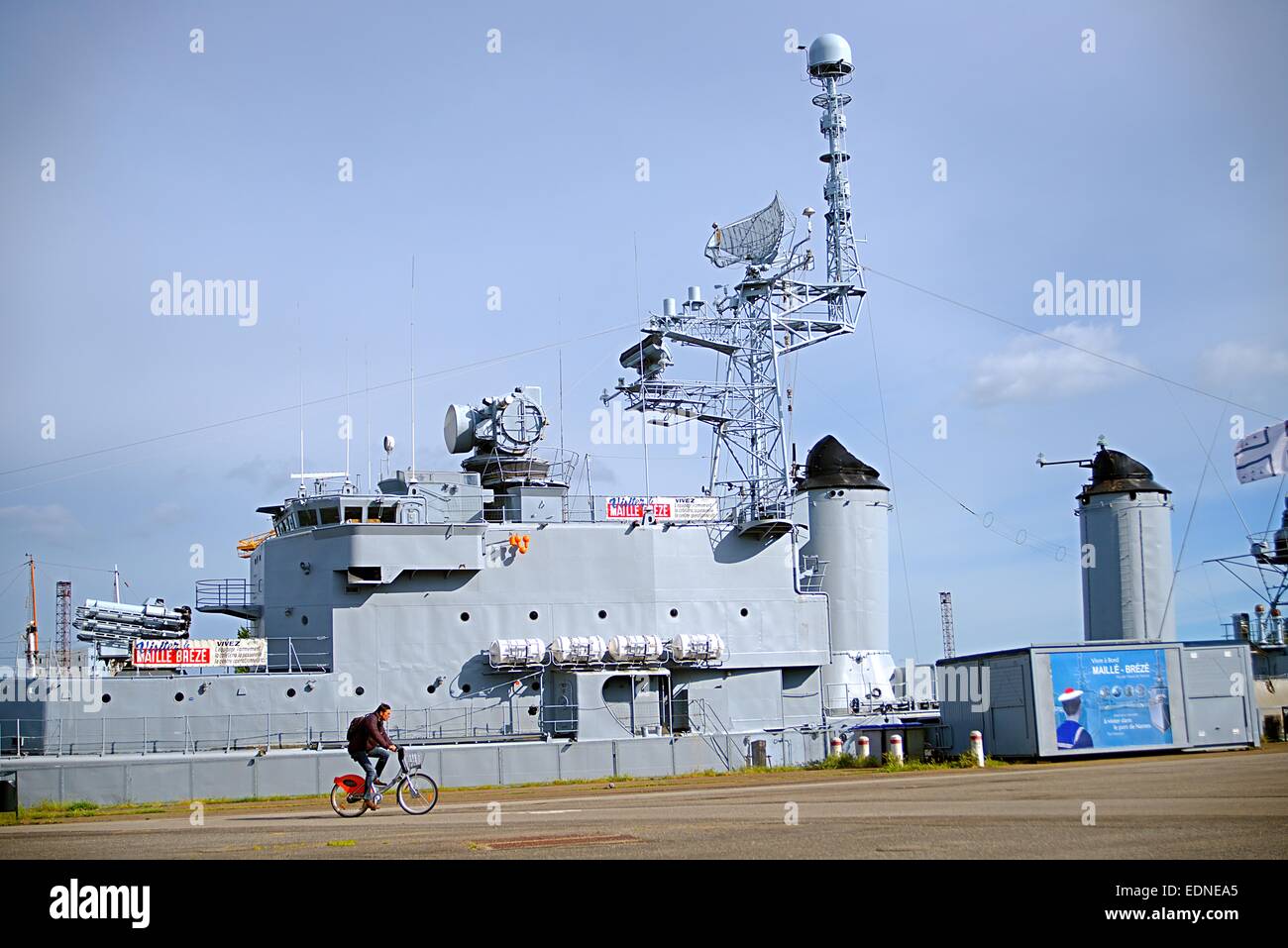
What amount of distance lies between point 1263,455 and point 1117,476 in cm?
2173

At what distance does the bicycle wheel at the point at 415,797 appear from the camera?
53.9ft

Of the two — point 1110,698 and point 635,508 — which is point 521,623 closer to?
point 635,508

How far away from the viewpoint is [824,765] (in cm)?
2695

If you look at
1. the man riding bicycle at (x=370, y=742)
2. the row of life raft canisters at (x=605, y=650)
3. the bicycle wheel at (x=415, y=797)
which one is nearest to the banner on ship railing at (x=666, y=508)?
the row of life raft canisters at (x=605, y=650)

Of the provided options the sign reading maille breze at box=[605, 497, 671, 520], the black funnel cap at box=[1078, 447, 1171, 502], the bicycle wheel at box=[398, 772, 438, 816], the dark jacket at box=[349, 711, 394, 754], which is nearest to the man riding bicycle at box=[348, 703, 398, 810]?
the dark jacket at box=[349, 711, 394, 754]

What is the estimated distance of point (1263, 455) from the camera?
2198 centimetres

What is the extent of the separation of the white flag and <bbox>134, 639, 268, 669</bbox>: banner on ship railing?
20185mm

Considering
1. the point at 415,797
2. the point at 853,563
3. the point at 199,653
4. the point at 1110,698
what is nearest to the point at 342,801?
the point at 415,797

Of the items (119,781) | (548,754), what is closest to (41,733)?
(119,781)

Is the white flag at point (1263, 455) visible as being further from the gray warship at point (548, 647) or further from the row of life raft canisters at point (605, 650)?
the row of life raft canisters at point (605, 650)

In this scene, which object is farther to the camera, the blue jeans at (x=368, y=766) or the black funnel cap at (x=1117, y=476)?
the black funnel cap at (x=1117, y=476)

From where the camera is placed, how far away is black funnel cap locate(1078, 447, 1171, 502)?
140 ft

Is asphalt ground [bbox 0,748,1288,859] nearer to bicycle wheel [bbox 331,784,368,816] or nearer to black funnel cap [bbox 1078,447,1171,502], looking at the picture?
bicycle wheel [bbox 331,784,368,816]

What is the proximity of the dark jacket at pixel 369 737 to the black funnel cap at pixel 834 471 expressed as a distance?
77.3ft
